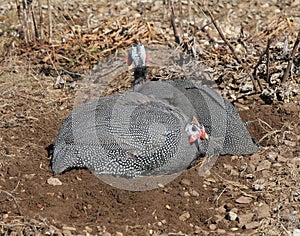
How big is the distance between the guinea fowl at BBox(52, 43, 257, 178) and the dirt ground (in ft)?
0.35

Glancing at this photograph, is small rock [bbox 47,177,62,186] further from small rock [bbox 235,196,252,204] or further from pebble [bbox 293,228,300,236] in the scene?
pebble [bbox 293,228,300,236]

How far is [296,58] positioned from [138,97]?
151 centimetres

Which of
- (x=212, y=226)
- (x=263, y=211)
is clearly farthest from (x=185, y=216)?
(x=263, y=211)

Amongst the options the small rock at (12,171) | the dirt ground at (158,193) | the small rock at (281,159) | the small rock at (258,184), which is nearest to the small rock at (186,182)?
the dirt ground at (158,193)

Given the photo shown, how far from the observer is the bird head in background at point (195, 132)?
3.88 metres

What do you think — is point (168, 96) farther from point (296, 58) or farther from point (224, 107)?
point (296, 58)

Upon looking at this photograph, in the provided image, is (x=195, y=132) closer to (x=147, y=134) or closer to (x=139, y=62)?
(x=147, y=134)

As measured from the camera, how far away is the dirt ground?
3.25 meters

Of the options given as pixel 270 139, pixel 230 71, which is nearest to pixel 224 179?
pixel 270 139

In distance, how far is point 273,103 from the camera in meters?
4.48

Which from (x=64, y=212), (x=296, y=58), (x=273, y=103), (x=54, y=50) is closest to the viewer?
(x=64, y=212)

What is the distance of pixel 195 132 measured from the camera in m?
3.89

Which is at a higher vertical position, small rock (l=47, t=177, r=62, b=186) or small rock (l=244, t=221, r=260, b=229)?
small rock (l=47, t=177, r=62, b=186)

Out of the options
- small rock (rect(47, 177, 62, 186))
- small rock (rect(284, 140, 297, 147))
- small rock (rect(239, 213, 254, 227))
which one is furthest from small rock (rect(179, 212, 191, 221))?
small rock (rect(284, 140, 297, 147))
